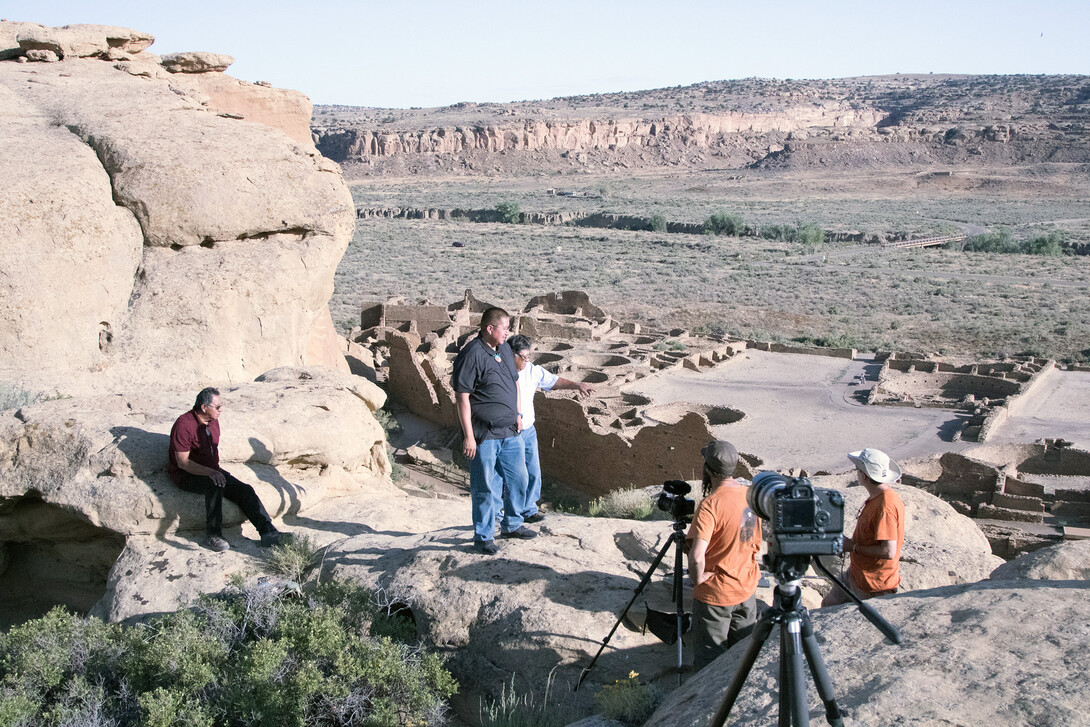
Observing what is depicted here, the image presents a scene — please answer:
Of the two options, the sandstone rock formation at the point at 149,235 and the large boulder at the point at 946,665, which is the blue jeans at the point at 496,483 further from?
the sandstone rock formation at the point at 149,235

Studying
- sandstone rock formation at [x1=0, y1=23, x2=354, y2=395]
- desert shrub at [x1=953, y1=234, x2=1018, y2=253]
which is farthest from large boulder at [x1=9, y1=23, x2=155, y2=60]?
desert shrub at [x1=953, y1=234, x2=1018, y2=253]

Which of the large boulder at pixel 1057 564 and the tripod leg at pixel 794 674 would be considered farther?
the large boulder at pixel 1057 564

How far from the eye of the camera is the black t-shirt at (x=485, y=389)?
7117mm

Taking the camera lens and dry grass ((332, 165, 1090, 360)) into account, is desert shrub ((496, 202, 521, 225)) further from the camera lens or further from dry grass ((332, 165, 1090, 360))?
the camera lens

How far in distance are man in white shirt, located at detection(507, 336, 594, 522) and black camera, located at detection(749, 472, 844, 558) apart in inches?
152

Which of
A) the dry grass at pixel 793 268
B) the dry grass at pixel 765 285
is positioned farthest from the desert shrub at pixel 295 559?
the dry grass at pixel 765 285

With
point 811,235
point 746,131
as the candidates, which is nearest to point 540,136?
point 746,131

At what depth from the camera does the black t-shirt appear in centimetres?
712

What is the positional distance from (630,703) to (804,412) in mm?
19532

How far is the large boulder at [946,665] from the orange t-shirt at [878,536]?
592mm

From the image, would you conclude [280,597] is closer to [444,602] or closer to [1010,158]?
[444,602]

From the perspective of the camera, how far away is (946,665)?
407cm

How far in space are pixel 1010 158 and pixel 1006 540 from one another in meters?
89.4

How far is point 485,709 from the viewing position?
5.89m
